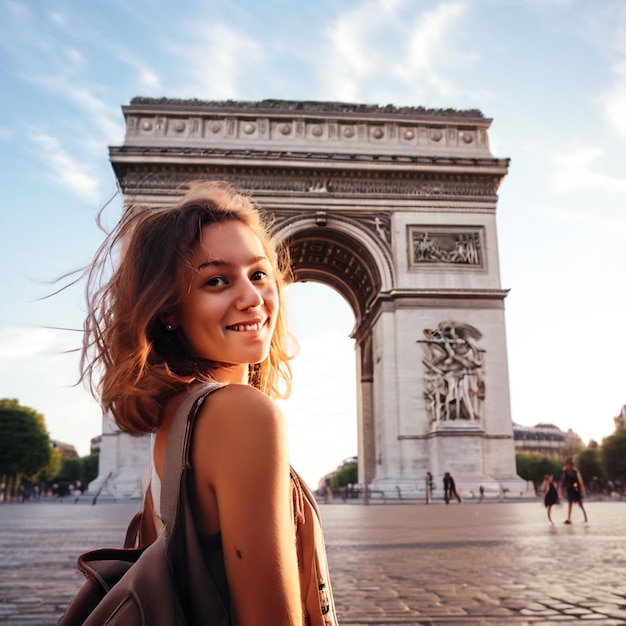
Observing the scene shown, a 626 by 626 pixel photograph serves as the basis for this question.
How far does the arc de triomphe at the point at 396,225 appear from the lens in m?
23.5

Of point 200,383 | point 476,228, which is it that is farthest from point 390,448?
point 200,383

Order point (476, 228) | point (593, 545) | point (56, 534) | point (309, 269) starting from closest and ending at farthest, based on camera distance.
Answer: point (593, 545) → point (56, 534) → point (476, 228) → point (309, 269)

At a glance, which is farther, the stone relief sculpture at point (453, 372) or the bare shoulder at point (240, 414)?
the stone relief sculpture at point (453, 372)

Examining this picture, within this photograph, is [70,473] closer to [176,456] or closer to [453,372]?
[453,372]

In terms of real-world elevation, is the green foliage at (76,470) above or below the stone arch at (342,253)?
below

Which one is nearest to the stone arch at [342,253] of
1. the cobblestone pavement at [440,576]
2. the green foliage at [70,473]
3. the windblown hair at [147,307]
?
the cobblestone pavement at [440,576]

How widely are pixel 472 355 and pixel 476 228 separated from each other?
4.55m

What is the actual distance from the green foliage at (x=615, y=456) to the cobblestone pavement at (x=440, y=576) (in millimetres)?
52667

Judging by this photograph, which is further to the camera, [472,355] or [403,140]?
[403,140]

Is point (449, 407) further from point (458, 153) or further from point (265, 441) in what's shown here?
point (265, 441)

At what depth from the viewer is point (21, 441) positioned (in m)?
48.8

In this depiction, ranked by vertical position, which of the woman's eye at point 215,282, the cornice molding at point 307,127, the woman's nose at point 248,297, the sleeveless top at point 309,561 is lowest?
the sleeveless top at point 309,561

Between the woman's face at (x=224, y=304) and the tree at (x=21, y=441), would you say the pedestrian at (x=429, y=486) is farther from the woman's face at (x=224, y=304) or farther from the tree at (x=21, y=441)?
the tree at (x=21, y=441)

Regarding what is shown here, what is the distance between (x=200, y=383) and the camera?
4.31ft
